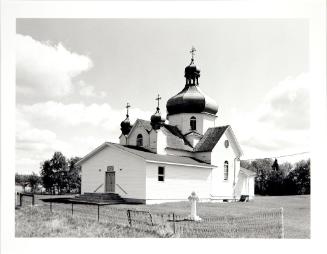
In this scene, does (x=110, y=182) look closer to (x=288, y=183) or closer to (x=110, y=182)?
(x=110, y=182)

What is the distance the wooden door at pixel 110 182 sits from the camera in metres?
18.9

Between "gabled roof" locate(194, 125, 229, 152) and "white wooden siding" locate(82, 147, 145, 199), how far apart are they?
4.97 metres

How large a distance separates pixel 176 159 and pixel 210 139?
320 cm

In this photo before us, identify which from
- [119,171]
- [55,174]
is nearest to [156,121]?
[119,171]

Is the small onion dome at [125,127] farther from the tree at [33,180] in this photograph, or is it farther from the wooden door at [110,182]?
the wooden door at [110,182]

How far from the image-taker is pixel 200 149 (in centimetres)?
2220

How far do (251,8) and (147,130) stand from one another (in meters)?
10.2

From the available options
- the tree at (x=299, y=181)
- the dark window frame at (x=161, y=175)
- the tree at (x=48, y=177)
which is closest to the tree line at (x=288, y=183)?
the tree at (x=299, y=181)

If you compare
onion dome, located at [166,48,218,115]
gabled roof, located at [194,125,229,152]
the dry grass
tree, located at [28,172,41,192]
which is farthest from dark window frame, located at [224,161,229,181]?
the dry grass

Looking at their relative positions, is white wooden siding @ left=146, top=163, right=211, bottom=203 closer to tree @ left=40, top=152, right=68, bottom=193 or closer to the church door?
the church door

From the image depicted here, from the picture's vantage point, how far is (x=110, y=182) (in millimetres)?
19031

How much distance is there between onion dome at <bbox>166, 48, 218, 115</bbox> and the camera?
22672 mm
